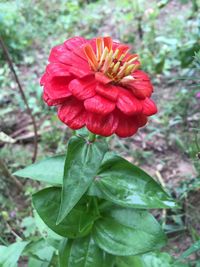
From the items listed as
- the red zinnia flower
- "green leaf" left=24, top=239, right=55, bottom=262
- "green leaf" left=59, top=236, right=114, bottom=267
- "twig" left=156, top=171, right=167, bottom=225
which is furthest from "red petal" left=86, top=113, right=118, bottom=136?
"twig" left=156, top=171, right=167, bottom=225

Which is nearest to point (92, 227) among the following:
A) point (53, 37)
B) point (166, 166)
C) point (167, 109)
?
point (166, 166)

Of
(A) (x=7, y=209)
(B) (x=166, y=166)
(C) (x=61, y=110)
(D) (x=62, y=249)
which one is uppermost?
(C) (x=61, y=110)

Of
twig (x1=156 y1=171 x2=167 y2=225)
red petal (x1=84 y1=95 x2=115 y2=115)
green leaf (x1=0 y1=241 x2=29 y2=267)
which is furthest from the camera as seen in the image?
twig (x1=156 y1=171 x2=167 y2=225)

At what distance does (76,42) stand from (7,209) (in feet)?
2.85

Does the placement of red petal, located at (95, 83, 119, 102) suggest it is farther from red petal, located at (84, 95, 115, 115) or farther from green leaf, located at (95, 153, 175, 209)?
green leaf, located at (95, 153, 175, 209)

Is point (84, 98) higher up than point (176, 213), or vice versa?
point (84, 98)

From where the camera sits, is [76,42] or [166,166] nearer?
[76,42]

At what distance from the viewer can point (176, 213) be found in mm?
1520

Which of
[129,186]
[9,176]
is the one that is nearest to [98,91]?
[129,186]

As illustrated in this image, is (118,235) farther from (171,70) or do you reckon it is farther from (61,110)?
(171,70)

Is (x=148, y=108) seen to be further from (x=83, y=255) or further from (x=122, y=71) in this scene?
(x=83, y=255)

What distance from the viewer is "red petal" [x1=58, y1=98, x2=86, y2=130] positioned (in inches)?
32.4

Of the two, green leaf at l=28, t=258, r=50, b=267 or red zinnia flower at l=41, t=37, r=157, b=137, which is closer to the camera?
red zinnia flower at l=41, t=37, r=157, b=137

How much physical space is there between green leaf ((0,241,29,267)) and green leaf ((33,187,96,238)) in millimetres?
158
